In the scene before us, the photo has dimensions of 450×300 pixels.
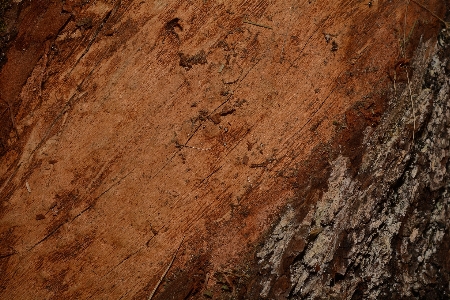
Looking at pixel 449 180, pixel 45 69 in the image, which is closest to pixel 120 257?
pixel 45 69

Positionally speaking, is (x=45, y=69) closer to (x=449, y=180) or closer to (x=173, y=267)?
(x=173, y=267)

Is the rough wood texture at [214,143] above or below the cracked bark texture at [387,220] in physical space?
above

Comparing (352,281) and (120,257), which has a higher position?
(120,257)

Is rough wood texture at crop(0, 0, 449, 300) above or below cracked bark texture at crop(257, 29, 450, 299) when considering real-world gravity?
above
